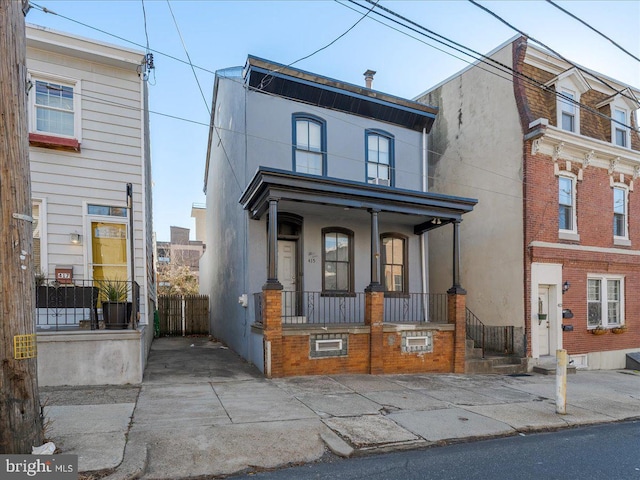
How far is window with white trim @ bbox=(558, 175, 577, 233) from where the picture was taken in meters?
13.2

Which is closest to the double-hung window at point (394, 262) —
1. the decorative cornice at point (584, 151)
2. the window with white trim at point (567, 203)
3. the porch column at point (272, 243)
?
the porch column at point (272, 243)

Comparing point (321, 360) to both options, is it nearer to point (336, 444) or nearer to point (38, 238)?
point (336, 444)

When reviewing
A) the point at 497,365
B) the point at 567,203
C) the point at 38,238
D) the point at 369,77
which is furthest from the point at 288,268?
the point at 567,203

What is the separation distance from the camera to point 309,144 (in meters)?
11.5

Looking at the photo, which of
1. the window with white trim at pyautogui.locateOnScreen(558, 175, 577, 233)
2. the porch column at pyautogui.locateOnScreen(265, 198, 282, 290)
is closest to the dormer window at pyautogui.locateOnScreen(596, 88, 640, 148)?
the window with white trim at pyautogui.locateOnScreen(558, 175, 577, 233)

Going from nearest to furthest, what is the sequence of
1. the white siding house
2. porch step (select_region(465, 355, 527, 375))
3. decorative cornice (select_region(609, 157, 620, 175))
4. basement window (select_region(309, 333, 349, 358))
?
the white siding house
basement window (select_region(309, 333, 349, 358))
porch step (select_region(465, 355, 527, 375))
decorative cornice (select_region(609, 157, 620, 175))

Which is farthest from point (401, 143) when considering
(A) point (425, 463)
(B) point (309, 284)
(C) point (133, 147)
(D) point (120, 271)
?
(A) point (425, 463)

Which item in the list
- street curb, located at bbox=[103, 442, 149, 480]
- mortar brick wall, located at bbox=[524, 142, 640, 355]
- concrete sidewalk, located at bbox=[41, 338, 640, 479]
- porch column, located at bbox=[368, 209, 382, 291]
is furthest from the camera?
mortar brick wall, located at bbox=[524, 142, 640, 355]

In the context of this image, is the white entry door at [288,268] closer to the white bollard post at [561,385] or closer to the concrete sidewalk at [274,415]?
the concrete sidewalk at [274,415]

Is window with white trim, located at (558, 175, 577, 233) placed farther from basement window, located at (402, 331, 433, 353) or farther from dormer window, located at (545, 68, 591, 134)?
basement window, located at (402, 331, 433, 353)

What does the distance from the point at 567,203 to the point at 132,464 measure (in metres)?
13.5

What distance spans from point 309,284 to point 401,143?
5.15 metres

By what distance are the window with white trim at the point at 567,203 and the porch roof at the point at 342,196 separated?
3905mm

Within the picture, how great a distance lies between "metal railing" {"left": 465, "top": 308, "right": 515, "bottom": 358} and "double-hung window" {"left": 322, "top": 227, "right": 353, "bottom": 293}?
164 inches
